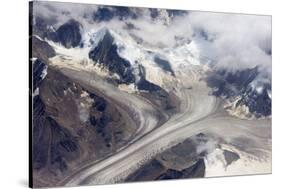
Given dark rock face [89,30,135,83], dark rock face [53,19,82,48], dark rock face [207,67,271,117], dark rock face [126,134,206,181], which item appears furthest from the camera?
dark rock face [207,67,271,117]

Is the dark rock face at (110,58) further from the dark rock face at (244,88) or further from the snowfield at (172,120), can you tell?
the dark rock face at (244,88)

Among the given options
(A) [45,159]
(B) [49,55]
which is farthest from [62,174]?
(B) [49,55]

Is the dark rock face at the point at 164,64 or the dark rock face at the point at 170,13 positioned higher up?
the dark rock face at the point at 170,13

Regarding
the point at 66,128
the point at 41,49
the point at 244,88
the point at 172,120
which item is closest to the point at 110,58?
the point at 41,49

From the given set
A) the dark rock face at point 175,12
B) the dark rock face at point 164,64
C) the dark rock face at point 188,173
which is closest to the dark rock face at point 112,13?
the dark rock face at point 175,12

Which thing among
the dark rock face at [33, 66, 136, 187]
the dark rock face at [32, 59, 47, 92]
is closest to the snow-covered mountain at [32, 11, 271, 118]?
the dark rock face at [32, 59, 47, 92]

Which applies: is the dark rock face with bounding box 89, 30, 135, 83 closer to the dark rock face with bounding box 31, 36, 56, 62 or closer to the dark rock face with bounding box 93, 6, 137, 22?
the dark rock face with bounding box 93, 6, 137, 22

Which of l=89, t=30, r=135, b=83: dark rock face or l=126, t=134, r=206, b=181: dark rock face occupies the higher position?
l=89, t=30, r=135, b=83: dark rock face
